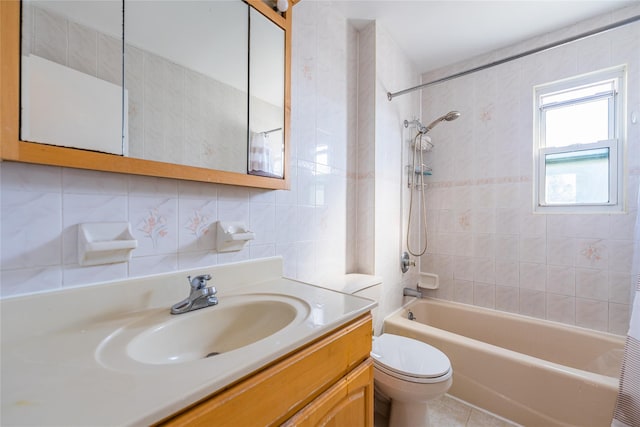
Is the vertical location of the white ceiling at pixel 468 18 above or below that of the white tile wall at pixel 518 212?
above

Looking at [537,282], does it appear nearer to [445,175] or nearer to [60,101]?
[445,175]

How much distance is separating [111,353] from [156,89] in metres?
0.73

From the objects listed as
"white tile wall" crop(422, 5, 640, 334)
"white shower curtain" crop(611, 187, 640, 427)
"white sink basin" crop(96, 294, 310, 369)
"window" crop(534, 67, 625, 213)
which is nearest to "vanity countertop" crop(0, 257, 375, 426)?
"white sink basin" crop(96, 294, 310, 369)

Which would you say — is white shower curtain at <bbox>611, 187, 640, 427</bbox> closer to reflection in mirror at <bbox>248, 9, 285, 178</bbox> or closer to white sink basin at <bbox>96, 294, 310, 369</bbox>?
white sink basin at <bbox>96, 294, 310, 369</bbox>

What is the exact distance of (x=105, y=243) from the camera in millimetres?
626

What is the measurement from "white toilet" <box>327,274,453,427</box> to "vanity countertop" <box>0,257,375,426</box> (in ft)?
1.78

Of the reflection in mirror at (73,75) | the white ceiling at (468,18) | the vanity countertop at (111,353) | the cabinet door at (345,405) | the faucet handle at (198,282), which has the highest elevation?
the white ceiling at (468,18)

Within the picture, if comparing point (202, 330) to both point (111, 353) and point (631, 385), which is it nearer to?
point (111, 353)

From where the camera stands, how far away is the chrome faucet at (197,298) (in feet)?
2.38

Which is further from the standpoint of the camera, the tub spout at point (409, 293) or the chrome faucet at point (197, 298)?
the tub spout at point (409, 293)

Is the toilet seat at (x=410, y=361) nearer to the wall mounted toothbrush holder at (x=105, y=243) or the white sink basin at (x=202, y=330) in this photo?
the white sink basin at (x=202, y=330)

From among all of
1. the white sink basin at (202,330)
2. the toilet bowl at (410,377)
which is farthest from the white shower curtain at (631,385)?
the white sink basin at (202,330)

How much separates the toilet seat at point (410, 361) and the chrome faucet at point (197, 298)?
0.84 meters

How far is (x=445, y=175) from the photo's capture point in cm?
214
